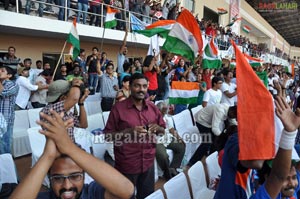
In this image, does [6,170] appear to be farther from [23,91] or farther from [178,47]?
[178,47]

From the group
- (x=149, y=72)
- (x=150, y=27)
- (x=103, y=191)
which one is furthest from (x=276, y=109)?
(x=150, y=27)

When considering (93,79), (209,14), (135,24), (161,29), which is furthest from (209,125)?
(209,14)

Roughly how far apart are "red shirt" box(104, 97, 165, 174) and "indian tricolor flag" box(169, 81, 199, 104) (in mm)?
3355

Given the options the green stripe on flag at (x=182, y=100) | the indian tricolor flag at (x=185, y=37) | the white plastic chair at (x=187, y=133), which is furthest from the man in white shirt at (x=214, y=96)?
the green stripe on flag at (x=182, y=100)

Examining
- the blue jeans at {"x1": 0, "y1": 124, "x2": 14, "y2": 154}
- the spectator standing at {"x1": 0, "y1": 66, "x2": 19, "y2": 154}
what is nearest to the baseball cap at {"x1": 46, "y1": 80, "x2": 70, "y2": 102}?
the spectator standing at {"x1": 0, "y1": 66, "x2": 19, "y2": 154}

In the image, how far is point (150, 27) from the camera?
21.5 feet

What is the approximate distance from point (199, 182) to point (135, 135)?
2.74 ft

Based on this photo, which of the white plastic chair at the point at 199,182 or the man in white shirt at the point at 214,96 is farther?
the man in white shirt at the point at 214,96

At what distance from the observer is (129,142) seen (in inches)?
110

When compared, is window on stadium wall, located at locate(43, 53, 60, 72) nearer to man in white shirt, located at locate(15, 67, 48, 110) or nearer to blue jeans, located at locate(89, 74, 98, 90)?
blue jeans, located at locate(89, 74, 98, 90)

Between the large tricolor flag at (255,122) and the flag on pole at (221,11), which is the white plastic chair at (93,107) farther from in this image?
the flag on pole at (221,11)

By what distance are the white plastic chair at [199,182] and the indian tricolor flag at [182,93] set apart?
3.14m

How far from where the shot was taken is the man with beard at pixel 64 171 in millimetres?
1243

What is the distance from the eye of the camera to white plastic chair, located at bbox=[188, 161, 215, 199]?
291 cm
